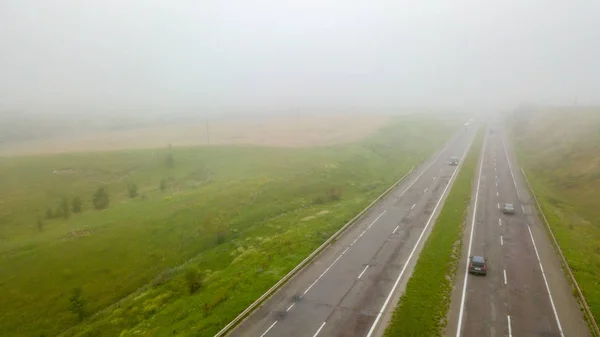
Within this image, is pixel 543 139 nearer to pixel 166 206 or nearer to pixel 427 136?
pixel 427 136

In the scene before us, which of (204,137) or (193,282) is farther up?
(204,137)

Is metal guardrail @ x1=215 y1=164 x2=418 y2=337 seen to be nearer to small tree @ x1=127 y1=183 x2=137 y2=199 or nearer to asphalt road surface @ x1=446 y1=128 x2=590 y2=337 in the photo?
asphalt road surface @ x1=446 y1=128 x2=590 y2=337

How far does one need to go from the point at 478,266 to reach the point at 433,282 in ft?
16.1

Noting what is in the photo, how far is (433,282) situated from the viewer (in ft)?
101

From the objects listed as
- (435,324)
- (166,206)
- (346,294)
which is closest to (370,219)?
(346,294)

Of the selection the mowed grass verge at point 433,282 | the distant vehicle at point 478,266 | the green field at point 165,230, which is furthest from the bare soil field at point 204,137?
the distant vehicle at point 478,266

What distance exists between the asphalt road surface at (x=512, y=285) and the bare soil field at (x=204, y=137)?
6145cm

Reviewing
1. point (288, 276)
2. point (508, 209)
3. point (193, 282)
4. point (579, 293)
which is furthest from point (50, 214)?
point (579, 293)

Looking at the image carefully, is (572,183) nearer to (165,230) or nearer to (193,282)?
(193,282)

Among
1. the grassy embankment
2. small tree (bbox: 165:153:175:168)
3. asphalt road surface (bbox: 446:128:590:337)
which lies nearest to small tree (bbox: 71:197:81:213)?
small tree (bbox: 165:153:175:168)

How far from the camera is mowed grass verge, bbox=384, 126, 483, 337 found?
2508cm

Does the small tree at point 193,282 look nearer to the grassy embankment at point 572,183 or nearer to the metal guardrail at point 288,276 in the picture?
the metal guardrail at point 288,276

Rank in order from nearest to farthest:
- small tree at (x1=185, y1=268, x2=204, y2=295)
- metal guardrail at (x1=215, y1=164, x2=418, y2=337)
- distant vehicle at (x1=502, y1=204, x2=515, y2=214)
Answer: metal guardrail at (x1=215, y1=164, x2=418, y2=337), small tree at (x1=185, y1=268, x2=204, y2=295), distant vehicle at (x1=502, y1=204, x2=515, y2=214)

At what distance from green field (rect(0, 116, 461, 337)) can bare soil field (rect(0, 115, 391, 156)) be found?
17025 mm
